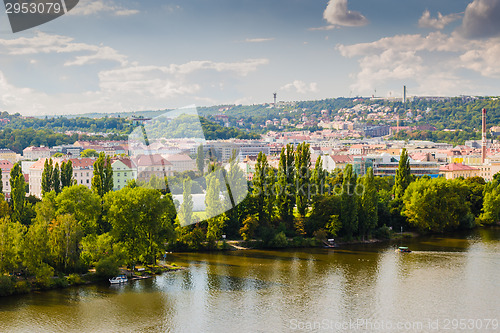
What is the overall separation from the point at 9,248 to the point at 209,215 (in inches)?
318

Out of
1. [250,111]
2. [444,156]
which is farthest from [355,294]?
[250,111]

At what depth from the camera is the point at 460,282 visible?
51.5 ft

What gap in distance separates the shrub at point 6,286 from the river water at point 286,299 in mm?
274

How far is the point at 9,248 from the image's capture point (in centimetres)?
1460

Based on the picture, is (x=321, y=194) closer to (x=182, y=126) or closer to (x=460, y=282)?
(x=460, y=282)

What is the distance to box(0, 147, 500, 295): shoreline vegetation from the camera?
15610mm

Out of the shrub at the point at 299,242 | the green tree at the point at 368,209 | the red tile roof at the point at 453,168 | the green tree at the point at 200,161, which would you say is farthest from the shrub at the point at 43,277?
the red tile roof at the point at 453,168

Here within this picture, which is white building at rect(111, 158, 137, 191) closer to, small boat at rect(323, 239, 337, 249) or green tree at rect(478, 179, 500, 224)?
small boat at rect(323, 239, 337, 249)

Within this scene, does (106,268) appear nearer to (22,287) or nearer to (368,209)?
(22,287)

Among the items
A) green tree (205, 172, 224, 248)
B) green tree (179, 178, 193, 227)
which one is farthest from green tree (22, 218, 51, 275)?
green tree (205, 172, 224, 248)

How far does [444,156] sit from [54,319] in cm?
4789

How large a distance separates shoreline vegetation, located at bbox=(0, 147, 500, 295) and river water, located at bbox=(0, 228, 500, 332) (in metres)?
1.08

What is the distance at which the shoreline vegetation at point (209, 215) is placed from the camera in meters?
15.6

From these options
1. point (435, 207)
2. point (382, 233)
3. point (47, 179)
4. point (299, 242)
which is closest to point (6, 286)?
point (299, 242)
